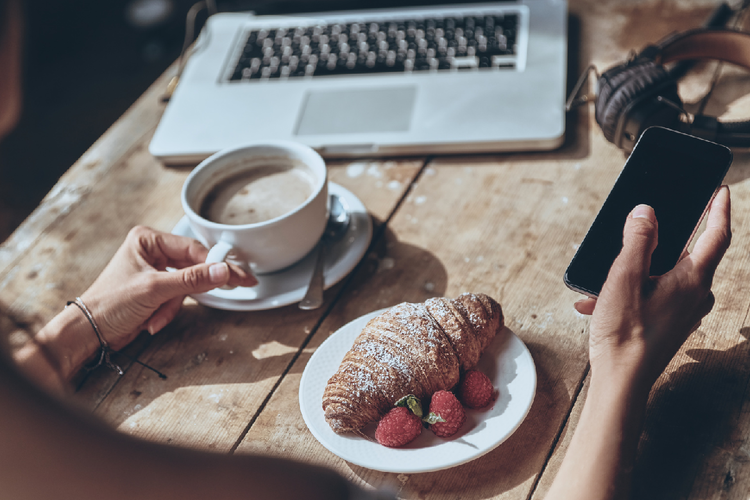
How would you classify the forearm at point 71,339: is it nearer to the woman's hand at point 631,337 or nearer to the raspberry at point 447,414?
the raspberry at point 447,414

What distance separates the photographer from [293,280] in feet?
2.67

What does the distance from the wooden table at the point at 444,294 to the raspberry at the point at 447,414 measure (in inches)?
1.9

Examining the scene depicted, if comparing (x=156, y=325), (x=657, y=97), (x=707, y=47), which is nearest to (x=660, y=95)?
(x=657, y=97)

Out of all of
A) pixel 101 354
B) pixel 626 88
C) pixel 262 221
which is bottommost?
pixel 101 354

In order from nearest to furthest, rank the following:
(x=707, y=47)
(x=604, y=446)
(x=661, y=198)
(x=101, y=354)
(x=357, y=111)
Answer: (x=604, y=446)
(x=661, y=198)
(x=101, y=354)
(x=707, y=47)
(x=357, y=111)

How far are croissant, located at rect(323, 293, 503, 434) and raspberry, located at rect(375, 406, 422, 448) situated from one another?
0.8 inches

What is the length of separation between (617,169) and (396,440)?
0.58 m

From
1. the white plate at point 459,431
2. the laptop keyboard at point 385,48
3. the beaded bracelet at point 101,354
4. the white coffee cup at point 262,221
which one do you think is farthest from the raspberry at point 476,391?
the laptop keyboard at point 385,48

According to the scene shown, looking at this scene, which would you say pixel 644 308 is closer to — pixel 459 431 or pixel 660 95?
pixel 459 431

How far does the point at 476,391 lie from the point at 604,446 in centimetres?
13

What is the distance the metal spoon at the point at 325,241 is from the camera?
0.77 m

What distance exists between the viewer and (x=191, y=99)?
1.16 metres

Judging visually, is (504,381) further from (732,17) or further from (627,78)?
(732,17)

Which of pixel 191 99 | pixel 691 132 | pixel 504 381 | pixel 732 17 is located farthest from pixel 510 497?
pixel 732 17
